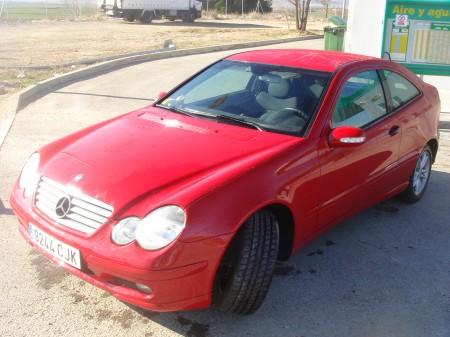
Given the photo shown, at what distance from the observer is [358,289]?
3.46 metres

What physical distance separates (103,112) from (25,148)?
7.63 ft

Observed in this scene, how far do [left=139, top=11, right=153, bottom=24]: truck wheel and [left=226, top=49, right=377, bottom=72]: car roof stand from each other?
107 feet

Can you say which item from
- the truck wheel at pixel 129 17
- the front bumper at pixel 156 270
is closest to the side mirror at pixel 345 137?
the front bumper at pixel 156 270

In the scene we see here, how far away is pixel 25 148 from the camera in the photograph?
6352 millimetres

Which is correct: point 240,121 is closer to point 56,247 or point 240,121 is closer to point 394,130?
point 394,130

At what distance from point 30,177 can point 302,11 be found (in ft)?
93.7

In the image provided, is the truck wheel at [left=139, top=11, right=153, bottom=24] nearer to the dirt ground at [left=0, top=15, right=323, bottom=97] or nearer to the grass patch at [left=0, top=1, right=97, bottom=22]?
the dirt ground at [left=0, top=15, right=323, bottom=97]

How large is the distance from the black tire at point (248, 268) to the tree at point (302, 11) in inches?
1106

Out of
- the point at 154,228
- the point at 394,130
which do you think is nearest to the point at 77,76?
the point at 394,130

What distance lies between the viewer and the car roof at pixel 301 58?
4043mm

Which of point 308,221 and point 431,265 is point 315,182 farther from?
point 431,265

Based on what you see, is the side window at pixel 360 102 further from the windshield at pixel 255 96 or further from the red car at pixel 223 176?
the windshield at pixel 255 96

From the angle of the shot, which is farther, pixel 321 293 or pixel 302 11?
pixel 302 11

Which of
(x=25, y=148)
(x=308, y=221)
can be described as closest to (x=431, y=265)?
(x=308, y=221)
